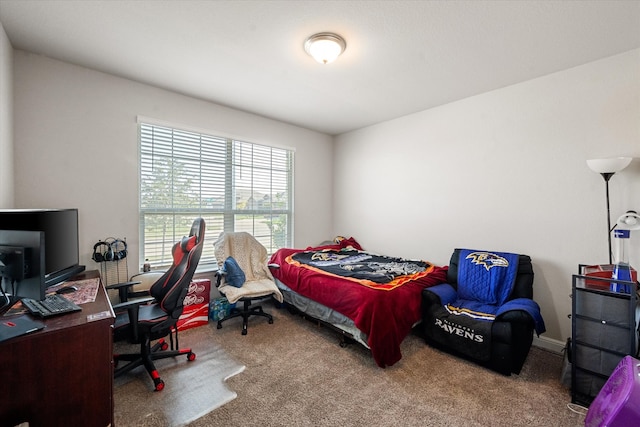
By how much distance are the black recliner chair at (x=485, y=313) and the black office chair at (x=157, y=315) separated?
7.32 feet

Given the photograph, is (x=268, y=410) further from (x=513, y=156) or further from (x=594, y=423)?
(x=513, y=156)

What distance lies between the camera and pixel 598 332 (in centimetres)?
190

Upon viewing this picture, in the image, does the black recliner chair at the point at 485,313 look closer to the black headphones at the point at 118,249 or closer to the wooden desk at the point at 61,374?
the wooden desk at the point at 61,374

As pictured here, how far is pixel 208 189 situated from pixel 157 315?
1.84 m

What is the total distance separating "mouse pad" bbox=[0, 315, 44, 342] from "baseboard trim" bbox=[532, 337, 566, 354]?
12.9 ft

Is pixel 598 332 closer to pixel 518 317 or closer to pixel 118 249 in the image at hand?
pixel 518 317

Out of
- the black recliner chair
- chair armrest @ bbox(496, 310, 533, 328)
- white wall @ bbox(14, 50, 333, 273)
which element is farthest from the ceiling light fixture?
chair armrest @ bbox(496, 310, 533, 328)

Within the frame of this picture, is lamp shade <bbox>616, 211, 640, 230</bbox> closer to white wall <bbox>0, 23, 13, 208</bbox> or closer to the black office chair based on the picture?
the black office chair

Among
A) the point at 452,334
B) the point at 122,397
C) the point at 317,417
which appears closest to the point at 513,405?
the point at 452,334

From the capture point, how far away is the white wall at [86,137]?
2.45m

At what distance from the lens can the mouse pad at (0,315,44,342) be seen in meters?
1.23

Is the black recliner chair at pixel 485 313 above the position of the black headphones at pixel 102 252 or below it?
below

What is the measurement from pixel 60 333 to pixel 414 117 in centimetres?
412

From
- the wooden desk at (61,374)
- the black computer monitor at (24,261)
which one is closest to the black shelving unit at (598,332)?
the wooden desk at (61,374)
